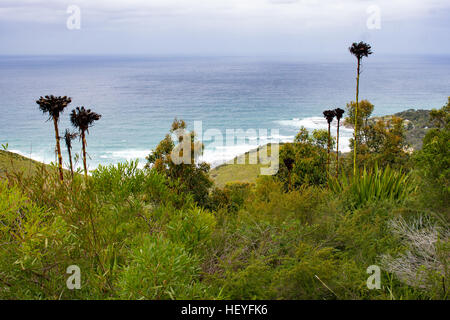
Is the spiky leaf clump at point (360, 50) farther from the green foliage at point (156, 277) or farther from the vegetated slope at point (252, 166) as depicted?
the vegetated slope at point (252, 166)

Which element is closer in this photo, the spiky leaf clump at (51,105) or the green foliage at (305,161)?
the spiky leaf clump at (51,105)

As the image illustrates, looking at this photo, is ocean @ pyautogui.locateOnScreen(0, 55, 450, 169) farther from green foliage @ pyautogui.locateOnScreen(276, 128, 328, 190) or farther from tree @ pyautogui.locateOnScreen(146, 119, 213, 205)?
tree @ pyautogui.locateOnScreen(146, 119, 213, 205)

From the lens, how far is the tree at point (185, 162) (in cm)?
1332

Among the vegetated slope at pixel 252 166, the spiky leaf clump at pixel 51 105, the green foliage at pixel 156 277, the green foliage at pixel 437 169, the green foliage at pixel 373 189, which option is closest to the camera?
the green foliage at pixel 156 277

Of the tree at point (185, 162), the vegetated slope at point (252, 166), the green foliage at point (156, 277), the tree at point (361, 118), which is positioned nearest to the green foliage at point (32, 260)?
the green foliage at point (156, 277)

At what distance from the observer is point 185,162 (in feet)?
43.9

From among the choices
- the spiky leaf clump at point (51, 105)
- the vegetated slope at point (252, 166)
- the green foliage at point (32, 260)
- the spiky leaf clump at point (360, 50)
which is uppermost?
the spiky leaf clump at point (360, 50)

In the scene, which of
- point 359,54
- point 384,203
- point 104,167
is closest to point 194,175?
point 359,54

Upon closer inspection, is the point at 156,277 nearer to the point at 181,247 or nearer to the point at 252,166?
the point at 181,247

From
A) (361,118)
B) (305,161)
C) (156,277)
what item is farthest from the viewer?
(361,118)

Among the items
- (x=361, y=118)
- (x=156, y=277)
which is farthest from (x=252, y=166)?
(x=156, y=277)

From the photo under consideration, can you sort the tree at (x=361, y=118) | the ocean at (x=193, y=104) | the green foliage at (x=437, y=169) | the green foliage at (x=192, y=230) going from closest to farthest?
the green foliage at (x=192, y=230) < the green foliage at (x=437, y=169) < the tree at (x=361, y=118) < the ocean at (x=193, y=104)

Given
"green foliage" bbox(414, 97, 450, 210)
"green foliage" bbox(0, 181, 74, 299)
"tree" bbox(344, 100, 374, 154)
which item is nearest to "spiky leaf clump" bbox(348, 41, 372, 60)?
"green foliage" bbox(414, 97, 450, 210)
